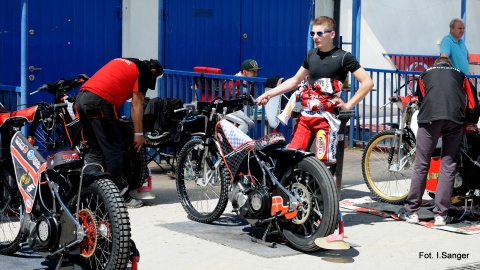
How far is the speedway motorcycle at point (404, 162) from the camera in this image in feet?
30.4

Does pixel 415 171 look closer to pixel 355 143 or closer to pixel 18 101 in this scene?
pixel 18 101

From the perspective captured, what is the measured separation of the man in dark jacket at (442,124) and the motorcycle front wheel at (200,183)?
71.4 inches

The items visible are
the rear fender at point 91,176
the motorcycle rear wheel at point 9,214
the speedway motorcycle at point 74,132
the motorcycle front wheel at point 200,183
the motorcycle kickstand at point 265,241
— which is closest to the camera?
the rear fender at point 91,176

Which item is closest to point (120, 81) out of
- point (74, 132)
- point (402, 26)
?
point (74, 132)

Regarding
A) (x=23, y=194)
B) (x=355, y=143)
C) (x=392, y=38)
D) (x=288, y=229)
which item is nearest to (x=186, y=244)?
(x=288, y=229)

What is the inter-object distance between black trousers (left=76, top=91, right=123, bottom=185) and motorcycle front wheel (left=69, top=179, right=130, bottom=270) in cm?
161

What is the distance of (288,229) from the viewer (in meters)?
8.00

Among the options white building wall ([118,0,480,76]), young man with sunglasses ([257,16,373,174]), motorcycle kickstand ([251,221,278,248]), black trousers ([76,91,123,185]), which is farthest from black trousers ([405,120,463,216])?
white building wall ([118,0,480,76])

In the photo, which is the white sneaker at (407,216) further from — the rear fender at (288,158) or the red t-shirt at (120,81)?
the red t-shirt at (120,81)

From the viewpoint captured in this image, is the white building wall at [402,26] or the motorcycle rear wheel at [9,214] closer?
the motorcycle rear wheel at [9,214]

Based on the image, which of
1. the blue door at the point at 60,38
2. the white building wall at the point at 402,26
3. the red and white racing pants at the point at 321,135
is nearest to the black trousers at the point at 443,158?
the red and white racing pants at the point at 321,135

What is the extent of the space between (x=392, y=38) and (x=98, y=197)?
44.3ft

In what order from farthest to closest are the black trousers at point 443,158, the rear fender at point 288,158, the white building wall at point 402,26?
the white building wall at point 402,26
the black trousers at point 443,158
the rear fender at point 288,158

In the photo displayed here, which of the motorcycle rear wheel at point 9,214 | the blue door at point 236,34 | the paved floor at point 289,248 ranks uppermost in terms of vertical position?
the blue door at point 236,34
